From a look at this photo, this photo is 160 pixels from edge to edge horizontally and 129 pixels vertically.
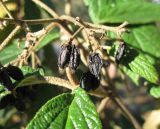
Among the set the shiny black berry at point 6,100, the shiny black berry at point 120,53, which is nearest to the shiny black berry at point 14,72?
the shiny black berry at point 6,100

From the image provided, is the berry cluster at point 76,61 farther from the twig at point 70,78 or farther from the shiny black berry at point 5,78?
the shiny black berry at point 5,78

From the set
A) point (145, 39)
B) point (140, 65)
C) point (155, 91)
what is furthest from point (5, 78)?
point (145, 39)

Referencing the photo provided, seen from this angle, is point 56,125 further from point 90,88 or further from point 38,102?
point 38,102

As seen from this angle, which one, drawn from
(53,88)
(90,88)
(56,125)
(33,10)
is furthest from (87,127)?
(33,10)

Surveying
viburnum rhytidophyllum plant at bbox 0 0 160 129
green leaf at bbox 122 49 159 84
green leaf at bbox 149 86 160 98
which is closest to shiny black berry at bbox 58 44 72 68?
viburnum rhytidophyllum plant at bbox 0 0 160 129

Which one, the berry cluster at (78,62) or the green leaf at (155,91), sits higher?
the berry cluster at (78,62)

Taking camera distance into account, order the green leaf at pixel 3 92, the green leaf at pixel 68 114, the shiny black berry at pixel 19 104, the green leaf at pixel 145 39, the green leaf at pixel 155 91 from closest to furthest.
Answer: the green leaf at pixel 68 114 → the green leaf at pixel 3 92 → the shiny black berry at pixel 19 104 → the green leaf at pixel 155 91 → the green leaf at pixel 145 39
